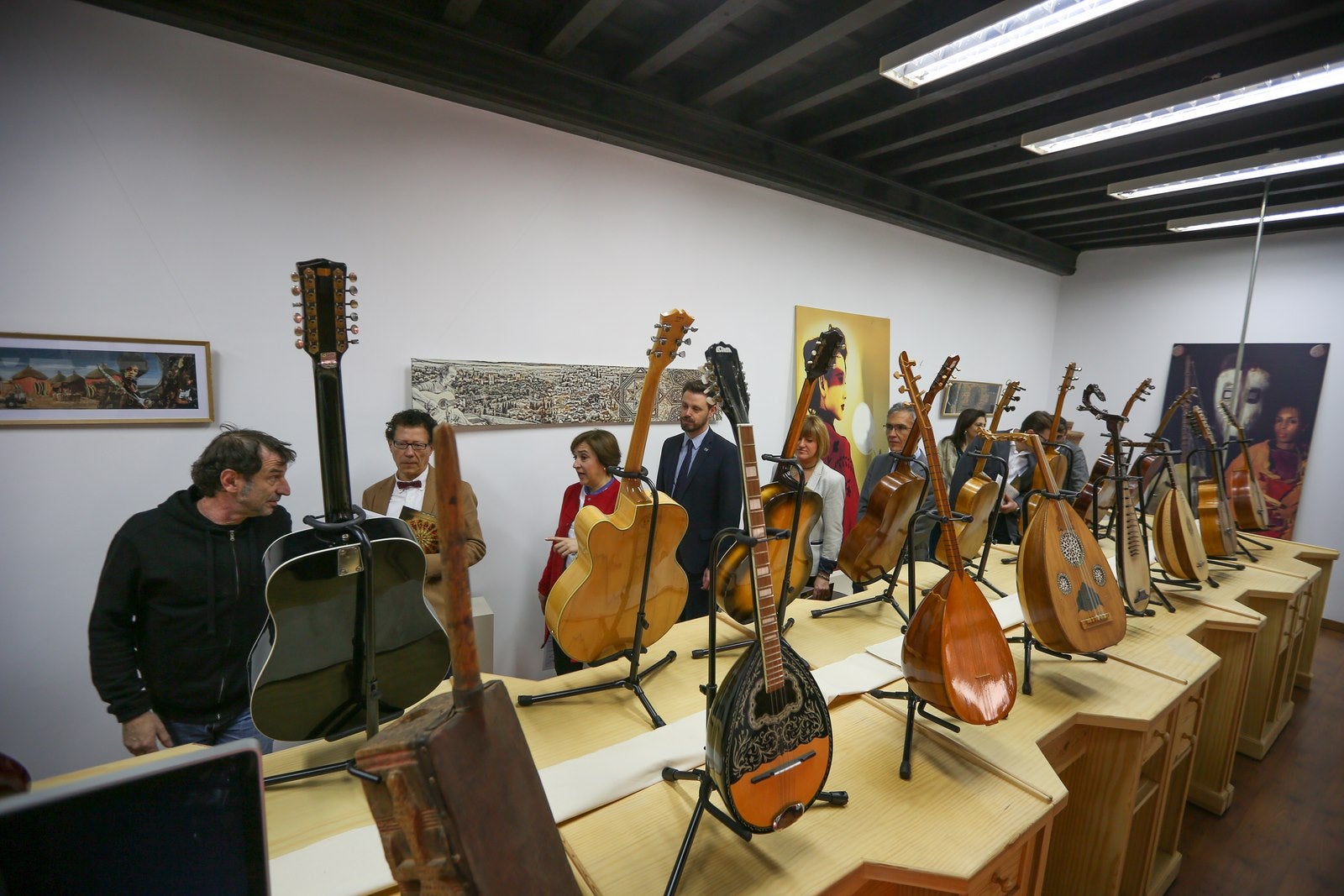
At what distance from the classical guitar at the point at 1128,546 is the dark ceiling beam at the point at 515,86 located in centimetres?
247

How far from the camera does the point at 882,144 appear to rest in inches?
149

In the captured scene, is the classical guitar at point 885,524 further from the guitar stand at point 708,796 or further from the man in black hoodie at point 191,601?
the man in black hoodie at point 191,601

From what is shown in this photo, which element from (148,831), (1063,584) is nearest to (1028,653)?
(1063,584)

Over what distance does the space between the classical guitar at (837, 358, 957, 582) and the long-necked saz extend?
174 centimetres

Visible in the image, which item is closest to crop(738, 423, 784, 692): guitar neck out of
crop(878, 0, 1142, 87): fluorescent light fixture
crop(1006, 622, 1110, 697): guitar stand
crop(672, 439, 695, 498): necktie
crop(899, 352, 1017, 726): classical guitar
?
crop(899, 352, 1017, 726): classical guitar

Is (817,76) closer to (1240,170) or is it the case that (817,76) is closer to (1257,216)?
(1240,170)

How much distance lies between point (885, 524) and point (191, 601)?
2.36 meters

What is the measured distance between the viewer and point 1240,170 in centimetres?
375

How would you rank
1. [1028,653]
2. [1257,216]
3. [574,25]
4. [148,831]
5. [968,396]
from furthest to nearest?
[968,396] → [1257,216] → [574,25] → [1028,653] → [148,831]

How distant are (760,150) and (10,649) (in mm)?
4345

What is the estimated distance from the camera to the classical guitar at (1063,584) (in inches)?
69.4

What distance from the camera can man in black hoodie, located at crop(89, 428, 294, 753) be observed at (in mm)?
1659

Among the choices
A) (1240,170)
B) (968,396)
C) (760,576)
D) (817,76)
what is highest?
(817,76)

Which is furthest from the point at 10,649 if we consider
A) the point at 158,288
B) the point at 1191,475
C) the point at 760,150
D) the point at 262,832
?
the point at 1191,475
